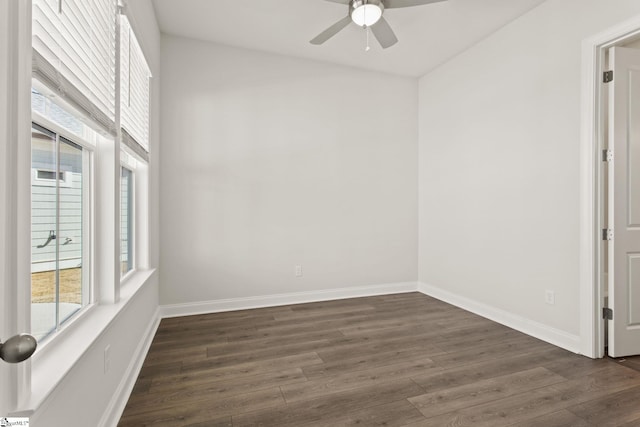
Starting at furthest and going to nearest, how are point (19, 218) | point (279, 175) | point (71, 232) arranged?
point (279, 175), point (71, 232), point (19, 218)

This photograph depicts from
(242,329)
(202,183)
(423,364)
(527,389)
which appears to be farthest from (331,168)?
(527,389)

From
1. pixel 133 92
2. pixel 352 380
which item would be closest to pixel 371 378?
pixel 352 380

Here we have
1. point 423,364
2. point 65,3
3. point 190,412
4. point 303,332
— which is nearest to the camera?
point 65,3

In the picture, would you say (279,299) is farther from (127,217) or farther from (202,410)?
(202,410)

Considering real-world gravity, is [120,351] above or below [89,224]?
below

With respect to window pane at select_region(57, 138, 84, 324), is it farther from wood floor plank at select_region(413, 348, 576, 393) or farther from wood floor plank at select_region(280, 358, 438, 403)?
wood floor plank at select_region(413, 348, 576, 393)

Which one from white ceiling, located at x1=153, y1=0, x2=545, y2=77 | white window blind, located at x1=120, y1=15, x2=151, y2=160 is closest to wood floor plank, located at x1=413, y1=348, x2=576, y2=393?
white window blind, located at x1=120, y1=15, x2=151, y2=160

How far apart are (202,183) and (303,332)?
6.39 ft

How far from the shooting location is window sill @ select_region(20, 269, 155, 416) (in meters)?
1.06

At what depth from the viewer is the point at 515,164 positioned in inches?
127

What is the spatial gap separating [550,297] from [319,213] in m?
2.51

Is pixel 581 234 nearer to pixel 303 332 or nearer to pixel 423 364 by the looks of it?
pixel 423 364

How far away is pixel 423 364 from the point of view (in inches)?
96.6

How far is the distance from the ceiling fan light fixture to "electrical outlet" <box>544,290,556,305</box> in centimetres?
280
